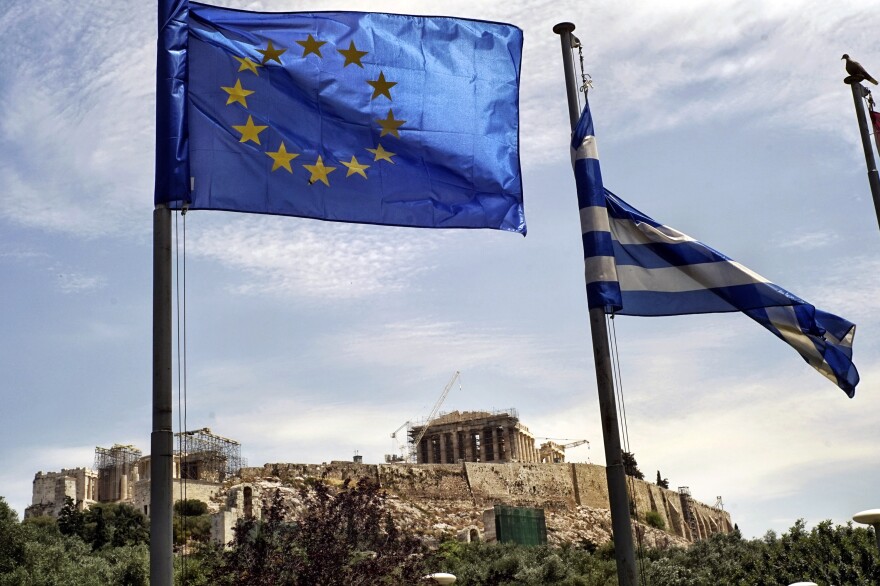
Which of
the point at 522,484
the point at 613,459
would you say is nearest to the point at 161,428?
the point at 613,459

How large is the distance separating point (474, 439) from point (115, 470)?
2941 centimetres

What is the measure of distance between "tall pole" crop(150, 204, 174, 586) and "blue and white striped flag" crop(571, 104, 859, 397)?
387cm

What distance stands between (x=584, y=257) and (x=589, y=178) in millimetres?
657

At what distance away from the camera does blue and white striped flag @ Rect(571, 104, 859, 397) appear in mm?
10000

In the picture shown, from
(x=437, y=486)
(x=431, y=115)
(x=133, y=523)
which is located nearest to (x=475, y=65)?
(x=431, y=115)

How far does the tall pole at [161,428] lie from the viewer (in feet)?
23.5

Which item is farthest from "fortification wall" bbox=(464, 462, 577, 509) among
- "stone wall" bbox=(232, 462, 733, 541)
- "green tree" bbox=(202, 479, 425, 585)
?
"green tree" bbox=(202, 479, 425, 585)

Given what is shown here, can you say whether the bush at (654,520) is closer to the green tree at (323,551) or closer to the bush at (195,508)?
the bush at (195,508)

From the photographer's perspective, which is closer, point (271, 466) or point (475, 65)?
point (475, 65)

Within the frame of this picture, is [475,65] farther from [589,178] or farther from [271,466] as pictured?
[271,466]

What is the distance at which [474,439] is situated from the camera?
328ft

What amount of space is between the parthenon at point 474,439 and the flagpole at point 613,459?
8825 cm

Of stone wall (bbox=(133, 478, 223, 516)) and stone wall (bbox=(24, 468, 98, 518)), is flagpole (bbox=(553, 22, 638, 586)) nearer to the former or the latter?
stone wall (bbox=(133, 478, 223, 516))

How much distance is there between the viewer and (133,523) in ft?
189
